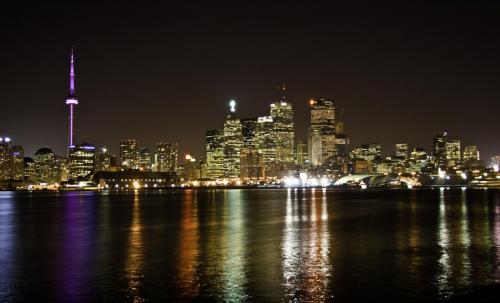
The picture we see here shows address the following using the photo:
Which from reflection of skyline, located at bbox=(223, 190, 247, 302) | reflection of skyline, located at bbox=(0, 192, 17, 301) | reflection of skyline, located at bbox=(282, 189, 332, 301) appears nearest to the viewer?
reflection of skyline, located at bbox=(223, 190, 247, 302)

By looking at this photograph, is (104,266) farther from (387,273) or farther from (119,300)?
(387,273)

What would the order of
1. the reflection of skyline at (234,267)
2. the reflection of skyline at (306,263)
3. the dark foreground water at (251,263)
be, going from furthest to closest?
the dark foreground water at (251,263)
the reflection of skyline at (306,263)
the reflection of skyline at (234,267)

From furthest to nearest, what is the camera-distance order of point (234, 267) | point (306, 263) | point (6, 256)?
point (6, 256) → point (306, 263) → point (234, 267)

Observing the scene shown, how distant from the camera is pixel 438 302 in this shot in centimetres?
2281

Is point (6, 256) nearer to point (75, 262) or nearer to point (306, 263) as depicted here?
point (75, 262)

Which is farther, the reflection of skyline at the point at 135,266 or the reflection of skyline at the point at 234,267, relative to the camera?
the reflection of skyline at the point at 135,266

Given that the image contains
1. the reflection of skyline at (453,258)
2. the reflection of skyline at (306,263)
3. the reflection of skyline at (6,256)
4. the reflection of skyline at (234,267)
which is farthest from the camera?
the reflection of skyline at (6,256)

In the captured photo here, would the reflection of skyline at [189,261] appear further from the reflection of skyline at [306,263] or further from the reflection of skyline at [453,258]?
the reflection of skyline at [453,258]

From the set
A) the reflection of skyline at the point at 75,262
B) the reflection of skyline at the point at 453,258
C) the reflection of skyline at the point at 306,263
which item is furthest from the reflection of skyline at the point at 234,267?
the reflection of skyline at the point at 453,258

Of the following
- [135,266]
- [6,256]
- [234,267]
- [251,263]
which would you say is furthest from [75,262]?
[251,263]

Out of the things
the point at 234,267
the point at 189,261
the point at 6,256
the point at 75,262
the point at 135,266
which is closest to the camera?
the point at 234,267

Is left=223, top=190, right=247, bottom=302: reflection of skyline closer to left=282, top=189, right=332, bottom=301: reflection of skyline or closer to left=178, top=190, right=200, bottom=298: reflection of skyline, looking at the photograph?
left=178, top=190, right=200, bottom=298: reflection of skyline

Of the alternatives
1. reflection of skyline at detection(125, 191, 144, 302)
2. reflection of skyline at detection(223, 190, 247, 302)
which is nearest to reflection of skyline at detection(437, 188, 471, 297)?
reflection of skyline at detection(223, 190, 247, 302)

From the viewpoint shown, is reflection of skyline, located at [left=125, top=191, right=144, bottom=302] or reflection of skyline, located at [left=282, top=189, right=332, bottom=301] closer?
reflection of skyline, located at [left=282, top=189, right=332, bottom=301]
